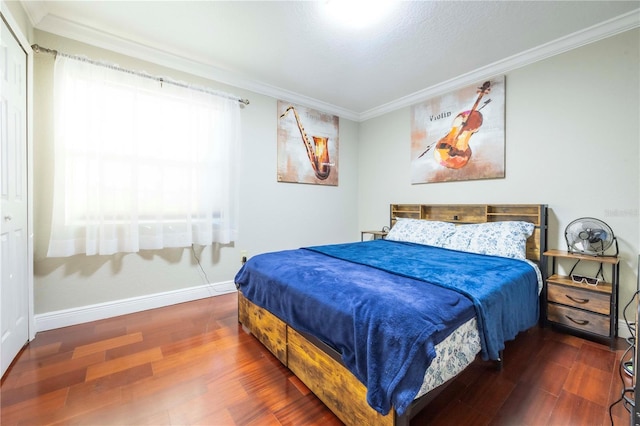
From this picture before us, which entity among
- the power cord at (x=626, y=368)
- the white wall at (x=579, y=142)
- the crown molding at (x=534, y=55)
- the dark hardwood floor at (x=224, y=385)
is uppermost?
the crown molding at (x=534, y=55)

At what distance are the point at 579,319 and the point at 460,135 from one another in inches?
82.3

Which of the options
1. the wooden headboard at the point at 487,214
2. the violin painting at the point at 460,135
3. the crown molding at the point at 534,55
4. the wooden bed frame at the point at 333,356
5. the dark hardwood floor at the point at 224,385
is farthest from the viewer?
the violin painting at the point at 460,135

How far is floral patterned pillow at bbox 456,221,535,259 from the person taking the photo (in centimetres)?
234

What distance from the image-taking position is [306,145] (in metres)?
3.82

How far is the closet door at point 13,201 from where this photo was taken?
162 cm

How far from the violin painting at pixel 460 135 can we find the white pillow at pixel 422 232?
0.63m

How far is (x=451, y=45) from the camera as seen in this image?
8.14 feet

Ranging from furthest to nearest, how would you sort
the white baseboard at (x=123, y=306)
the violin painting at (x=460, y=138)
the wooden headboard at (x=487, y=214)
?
the violin painting at (x=460, y=138)
the wooden headboard at (x=487, y=214)
the white baseboard at (x=123, y=306)

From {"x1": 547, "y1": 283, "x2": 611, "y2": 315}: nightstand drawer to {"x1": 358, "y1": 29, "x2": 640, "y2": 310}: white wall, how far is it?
0.41 metres

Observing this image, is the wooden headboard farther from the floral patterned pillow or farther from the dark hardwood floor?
the dark hardwood floor

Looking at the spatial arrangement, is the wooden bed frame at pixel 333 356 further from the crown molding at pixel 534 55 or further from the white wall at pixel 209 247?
the crown molding at pixel 534 55

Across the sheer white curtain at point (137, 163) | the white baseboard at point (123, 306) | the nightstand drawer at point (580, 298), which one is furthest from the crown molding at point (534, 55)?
the white baseboard at point (123, 306)

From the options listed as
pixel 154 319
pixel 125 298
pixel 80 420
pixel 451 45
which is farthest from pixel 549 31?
pixel 125 298

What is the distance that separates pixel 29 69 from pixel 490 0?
3481mm
